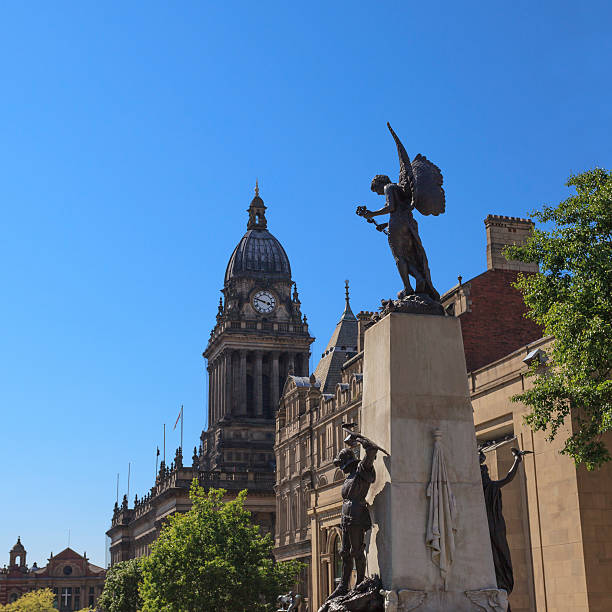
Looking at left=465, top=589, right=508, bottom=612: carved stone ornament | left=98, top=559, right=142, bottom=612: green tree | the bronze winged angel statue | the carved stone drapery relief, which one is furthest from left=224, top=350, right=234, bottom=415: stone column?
left=465, top=589, right=508, bottom=612: carved stone ornament

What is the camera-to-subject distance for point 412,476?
14180mm

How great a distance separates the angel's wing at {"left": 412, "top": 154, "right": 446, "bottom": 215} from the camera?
1566 cm

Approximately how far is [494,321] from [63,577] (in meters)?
165

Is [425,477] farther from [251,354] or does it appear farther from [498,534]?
[251,354]

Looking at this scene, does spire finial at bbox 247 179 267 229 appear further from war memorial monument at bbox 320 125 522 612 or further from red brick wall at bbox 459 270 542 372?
war memorial monument at bbox 320 125 522 612

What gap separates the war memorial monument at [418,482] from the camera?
45.2ft

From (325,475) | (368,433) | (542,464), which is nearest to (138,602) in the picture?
(325,475)

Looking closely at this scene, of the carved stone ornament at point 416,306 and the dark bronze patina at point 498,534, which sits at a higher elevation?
the carved stone ornament at point 416,306

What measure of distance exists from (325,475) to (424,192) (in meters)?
46.1

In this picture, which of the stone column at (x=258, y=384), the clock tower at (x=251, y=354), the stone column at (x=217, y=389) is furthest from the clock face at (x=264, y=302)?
the stone column at (x=217, y=389)

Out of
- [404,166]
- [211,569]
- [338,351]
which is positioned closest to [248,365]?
[338,351]

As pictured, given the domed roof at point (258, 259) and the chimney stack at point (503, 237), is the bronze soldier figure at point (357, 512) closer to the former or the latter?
the chimney stack at point (503, 237)

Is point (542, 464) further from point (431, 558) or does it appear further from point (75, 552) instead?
point (75, 552)

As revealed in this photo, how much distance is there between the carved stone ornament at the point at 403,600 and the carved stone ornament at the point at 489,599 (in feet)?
2.74
